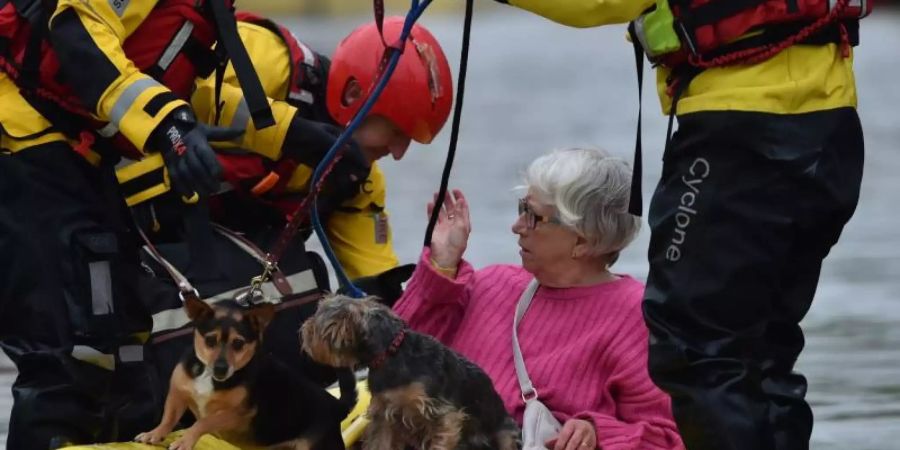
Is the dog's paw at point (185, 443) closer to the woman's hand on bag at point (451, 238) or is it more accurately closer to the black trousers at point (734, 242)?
the woman's hand on bag at point (451, 238)

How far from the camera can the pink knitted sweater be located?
536 cm

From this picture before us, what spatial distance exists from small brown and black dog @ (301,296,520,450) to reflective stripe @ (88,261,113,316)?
0.75m

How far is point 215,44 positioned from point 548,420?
1.31m

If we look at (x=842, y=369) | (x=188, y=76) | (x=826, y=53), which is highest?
(x=826, y=53)

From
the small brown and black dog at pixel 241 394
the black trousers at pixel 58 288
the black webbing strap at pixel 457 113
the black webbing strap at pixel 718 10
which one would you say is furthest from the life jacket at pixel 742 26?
the black trousers at pixel 58 288

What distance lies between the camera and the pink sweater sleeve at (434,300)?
18.4 ft

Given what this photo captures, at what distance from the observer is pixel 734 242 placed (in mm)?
4957

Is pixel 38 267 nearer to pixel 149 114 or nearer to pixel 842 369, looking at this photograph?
pixel 149 114

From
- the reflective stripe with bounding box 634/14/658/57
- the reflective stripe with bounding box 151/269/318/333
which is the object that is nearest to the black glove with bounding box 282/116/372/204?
the reflective stripe with bounding box 151/269/318/333

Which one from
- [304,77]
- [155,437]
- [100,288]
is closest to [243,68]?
[100,288]

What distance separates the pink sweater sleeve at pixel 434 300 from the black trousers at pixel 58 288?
0.73m

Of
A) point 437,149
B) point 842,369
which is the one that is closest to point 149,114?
point 842,369

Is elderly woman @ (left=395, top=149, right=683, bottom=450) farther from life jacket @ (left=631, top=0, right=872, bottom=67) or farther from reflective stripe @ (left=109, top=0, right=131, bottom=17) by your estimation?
reflective stripe @ (left=109, top=0, right=131, bottom=17)

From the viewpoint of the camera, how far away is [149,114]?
5184 millimetres
